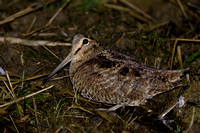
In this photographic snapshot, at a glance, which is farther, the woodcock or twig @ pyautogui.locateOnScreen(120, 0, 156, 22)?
twig @ pyautogui.locateOnScreen(120, 0, 156, 22)

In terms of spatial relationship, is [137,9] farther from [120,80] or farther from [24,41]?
[120,80]

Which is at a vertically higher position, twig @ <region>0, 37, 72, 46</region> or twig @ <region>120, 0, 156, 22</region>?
twig @ <region>120, 0, 156, 22</region>

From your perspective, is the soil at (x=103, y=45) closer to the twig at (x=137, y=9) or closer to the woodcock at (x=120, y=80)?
the twig at (x=137, y=9)

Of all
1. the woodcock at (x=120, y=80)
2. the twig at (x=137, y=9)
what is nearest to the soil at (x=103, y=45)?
the twig at (x=137, y=9)

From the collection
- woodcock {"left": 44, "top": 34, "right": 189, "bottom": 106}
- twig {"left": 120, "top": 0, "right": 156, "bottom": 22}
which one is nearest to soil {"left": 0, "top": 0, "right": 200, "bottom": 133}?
twig {"left": 120, "top": 0, "right": 156, "bottom": 22}

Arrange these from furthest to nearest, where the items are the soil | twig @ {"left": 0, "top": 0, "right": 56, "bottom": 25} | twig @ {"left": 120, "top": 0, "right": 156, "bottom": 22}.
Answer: twig @ {"left": 120, "top": 0, "right": 156, "bottom": 22}, twig @ {"left": 0, "top": 0, "right": 56, "bottom": 25}, the soil

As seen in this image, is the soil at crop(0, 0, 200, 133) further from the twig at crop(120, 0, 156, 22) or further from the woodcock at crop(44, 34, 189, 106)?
the woodcock at crop(44, 34, 189, 106)

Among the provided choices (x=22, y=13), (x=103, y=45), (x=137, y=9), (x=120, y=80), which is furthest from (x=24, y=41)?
(x=137, y=9)

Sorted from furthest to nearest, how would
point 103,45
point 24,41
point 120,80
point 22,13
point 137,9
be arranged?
point 137,9 → point 22,13 → point 103,45 → point 24,41 → point 120,80
